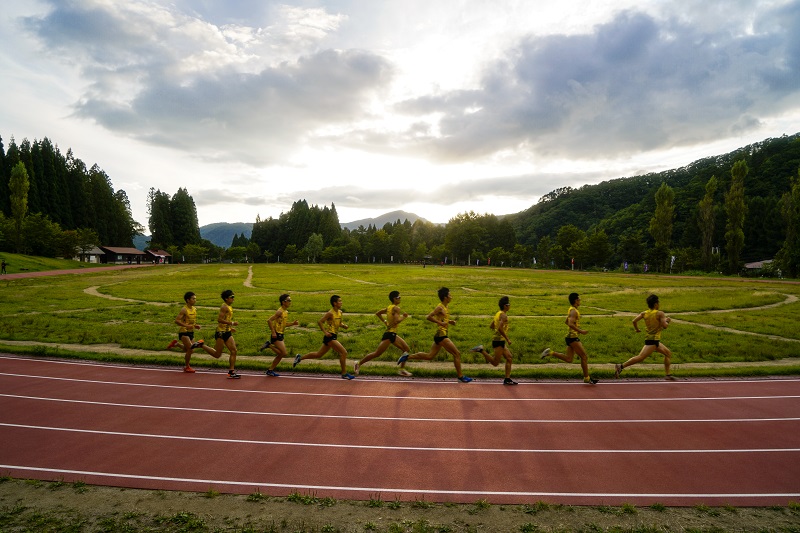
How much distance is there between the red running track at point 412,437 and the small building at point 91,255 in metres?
90.1

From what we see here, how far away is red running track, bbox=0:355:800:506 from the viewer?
20.0 ft

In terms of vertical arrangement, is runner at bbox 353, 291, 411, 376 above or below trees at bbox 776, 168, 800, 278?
below

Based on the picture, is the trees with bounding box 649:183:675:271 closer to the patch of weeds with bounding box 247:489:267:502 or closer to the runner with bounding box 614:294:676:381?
the runner with bounding box 614:294:676:381

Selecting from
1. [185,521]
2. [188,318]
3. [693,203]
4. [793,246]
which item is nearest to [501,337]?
[185,521]

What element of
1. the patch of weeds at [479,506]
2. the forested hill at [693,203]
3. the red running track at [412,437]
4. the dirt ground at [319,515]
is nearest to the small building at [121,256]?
Result: the red running track at [412,437]

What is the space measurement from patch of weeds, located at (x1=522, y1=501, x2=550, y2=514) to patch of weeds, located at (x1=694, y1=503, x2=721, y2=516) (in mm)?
1958

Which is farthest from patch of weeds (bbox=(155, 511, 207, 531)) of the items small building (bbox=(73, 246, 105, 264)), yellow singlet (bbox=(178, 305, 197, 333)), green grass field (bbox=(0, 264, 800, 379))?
small building (bbox=(73, 246, 105, 264))

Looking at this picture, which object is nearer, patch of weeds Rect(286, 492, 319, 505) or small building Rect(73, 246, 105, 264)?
patch of weeds Rect(286, 492, 319, 505)

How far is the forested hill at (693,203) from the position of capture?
86.5 m

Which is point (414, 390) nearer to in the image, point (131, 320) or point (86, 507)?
point (86, 507)

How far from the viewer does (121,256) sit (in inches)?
3925

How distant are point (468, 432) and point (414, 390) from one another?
2.73 m

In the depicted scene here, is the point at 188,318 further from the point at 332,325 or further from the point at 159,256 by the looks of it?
the point at 159,256

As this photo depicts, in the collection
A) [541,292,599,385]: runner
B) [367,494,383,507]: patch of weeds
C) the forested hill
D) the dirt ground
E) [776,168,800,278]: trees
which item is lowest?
the dirt ground
